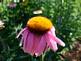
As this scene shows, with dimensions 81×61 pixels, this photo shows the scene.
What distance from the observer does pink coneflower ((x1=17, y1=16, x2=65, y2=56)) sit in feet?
4.81

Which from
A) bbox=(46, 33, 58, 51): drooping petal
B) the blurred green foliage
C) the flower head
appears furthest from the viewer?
the flower head

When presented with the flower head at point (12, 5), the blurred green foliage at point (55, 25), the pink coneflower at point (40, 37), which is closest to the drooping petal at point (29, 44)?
the pink coneflower at point (40, 37)

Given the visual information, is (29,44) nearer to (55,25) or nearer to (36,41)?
(36,41)

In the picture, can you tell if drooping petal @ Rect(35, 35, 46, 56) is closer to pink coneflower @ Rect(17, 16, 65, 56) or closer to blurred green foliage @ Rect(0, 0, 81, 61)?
A: pink coneflower @ Rect(17, 16, 65, 56)

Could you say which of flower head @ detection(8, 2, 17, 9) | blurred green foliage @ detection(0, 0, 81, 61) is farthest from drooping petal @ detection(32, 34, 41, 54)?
flower head @ detection(8, 2, 17, 9)

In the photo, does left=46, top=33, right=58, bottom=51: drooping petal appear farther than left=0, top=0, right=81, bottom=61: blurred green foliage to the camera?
No

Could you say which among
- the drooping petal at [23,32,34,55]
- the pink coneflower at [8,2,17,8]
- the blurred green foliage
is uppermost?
the drooping petal at [23,32,34,55]

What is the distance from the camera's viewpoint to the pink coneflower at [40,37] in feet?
4.81

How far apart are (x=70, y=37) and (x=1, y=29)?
578 millimetres

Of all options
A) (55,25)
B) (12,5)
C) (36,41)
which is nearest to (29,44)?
(36,41)

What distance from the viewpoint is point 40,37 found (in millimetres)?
1491

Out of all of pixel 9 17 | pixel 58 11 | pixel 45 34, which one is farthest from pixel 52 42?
pixel 9 17

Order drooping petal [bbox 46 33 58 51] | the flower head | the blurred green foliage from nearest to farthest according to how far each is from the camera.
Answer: drooping petal [bbox 46 33 58 51], the blurred green foliage, the flower head

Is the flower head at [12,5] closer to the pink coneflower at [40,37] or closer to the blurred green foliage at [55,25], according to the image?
the blurred green foliage at [55,25]
